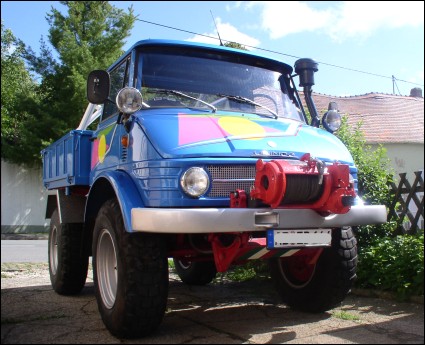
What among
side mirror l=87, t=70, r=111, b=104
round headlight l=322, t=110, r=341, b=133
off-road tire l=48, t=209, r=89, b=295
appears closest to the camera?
side mirror l=87, t=70, r=111, b=104

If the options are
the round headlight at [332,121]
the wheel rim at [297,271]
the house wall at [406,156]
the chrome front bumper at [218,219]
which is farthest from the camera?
the house wall at [406,156]

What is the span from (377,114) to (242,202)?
1554 cm

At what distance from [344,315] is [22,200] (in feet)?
60.0

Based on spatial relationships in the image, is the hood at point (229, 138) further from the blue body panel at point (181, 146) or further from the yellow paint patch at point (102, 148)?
the yellow paint patch at point (102, 148)

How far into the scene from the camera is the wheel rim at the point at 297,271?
190 inches

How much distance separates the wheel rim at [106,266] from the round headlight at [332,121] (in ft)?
8.40

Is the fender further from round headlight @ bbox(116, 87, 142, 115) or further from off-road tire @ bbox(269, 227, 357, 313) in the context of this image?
off-road tire @ bbox(269, 227, 357, 313)

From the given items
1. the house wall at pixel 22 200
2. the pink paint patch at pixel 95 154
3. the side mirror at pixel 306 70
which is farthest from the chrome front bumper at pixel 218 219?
the house wall at pixel 22 200

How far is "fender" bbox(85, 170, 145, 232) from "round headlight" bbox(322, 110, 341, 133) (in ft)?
7.58

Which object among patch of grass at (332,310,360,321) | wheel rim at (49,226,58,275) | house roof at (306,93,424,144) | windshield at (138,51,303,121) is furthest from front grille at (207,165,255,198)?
house roof at (306,93,424,144)

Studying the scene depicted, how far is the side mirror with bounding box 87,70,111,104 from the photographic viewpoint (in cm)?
432

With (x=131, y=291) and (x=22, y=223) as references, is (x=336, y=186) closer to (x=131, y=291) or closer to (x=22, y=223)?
(x=131, y=291)

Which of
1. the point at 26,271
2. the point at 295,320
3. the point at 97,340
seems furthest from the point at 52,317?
the point at 26,271

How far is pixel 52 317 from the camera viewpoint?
4625 millimetres
